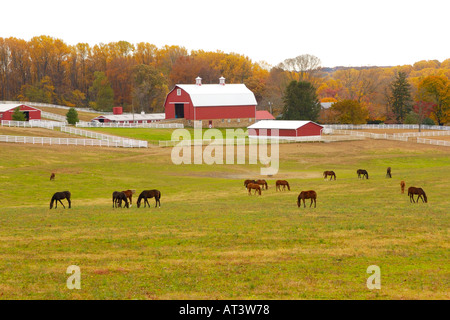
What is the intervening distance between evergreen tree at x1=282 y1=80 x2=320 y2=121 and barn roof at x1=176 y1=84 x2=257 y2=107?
24.4 feet

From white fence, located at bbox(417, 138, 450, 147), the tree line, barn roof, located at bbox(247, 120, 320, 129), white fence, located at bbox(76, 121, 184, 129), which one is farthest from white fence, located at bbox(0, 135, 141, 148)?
the tree line

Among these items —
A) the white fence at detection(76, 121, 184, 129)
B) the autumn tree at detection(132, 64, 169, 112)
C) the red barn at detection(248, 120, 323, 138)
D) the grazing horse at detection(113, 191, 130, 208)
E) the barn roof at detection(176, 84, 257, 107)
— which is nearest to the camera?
the grazing horse at detection(113, 191, 130, 208)

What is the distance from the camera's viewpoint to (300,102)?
103 metres

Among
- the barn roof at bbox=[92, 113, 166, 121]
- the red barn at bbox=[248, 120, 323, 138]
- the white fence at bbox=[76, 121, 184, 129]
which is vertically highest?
the barn roof at bbox=[92, 113, 166, 121]

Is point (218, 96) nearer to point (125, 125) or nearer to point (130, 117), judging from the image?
point (125, 125)

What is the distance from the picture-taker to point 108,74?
5669 inches

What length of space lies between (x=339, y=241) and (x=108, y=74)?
13375 cm

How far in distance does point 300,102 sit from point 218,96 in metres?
15.9

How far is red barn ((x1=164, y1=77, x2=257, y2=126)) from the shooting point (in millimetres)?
101875

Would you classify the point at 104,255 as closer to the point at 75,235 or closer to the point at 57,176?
the point at 75,235

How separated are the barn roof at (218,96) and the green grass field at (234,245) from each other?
6505cm

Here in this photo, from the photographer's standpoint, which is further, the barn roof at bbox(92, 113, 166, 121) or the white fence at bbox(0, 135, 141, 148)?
the barn roof at bbox(92, 113, 166, 121)

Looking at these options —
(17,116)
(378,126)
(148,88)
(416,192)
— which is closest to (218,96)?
(378,126)

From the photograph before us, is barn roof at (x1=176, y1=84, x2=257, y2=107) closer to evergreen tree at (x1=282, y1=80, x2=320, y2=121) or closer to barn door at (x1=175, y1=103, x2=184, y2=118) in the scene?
barn door at (x1=175, y1=103, x2=184, y2=118)
